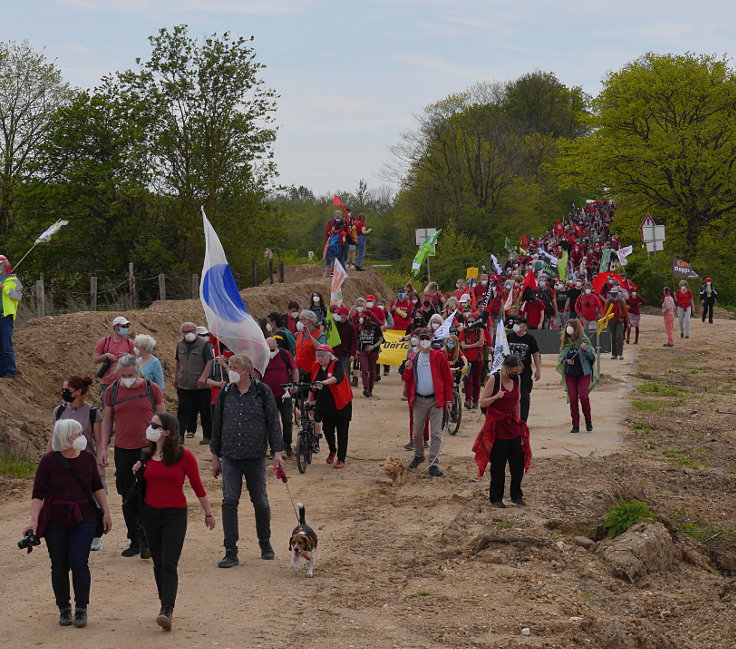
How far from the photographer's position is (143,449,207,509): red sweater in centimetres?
809

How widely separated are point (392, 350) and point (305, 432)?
640cm

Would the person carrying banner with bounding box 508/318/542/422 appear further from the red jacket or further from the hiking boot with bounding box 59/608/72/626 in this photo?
the hiking boot with bounding box 59/608/72/626

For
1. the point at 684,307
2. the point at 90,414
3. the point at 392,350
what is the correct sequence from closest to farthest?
the point at 90,414
the point at 392,350
the point at 684,307

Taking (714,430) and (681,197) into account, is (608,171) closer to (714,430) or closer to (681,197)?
(681,197)

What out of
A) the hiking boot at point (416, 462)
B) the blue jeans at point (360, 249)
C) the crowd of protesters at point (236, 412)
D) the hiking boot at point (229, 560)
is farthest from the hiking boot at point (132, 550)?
the blue jeans at point (360, 249)

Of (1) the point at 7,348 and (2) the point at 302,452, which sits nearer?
(2) the point at 302,452

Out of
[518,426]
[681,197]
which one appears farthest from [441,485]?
[681,197]

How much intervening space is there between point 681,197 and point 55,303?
33631 millimetres

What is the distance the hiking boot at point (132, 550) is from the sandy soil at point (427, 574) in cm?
12

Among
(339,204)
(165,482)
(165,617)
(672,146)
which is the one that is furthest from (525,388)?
(672,146)

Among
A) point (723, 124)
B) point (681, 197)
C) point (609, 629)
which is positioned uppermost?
point (723, 124)

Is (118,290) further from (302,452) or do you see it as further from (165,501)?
(165,501)

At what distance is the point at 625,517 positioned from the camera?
11.2 m

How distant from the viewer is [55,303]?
3162 cm
